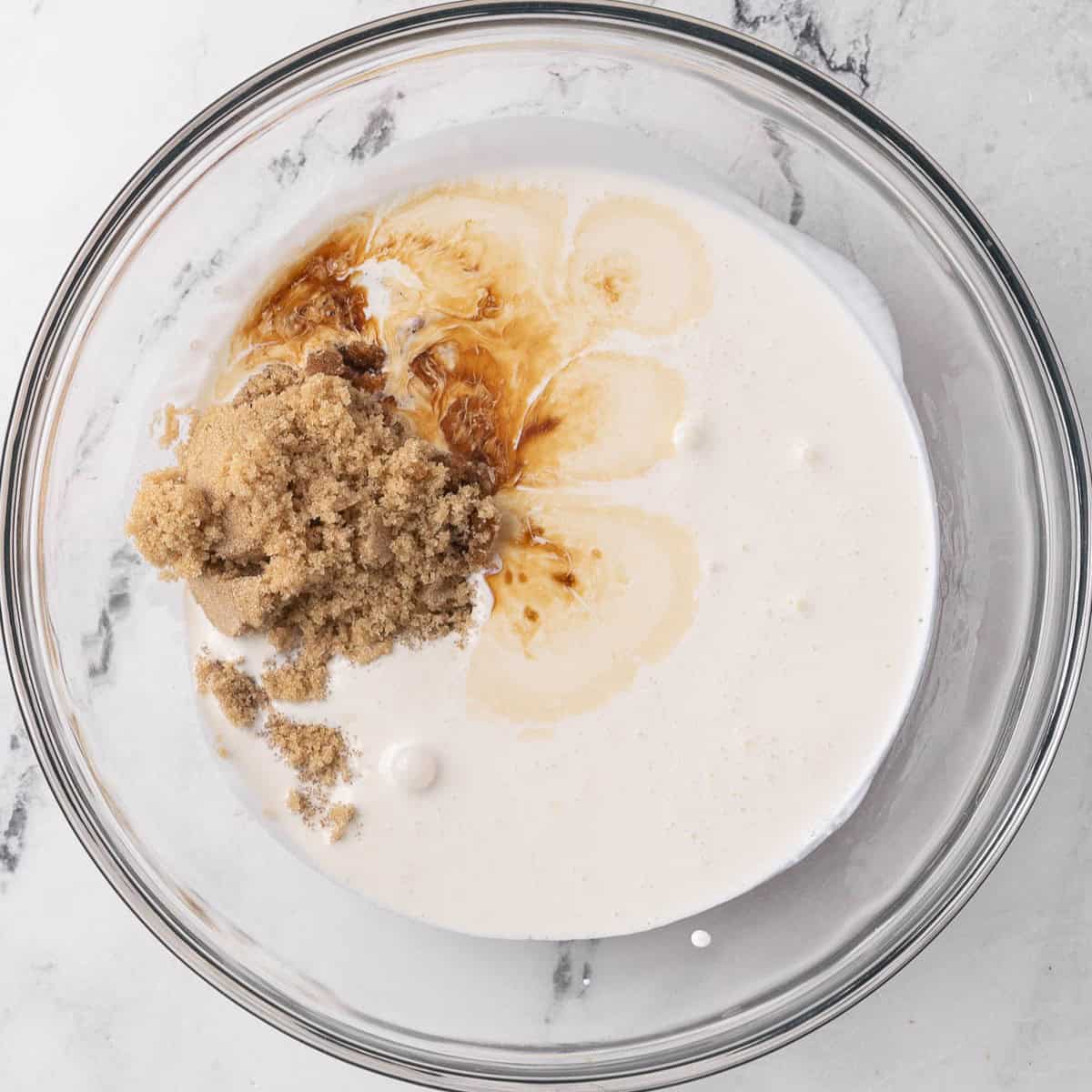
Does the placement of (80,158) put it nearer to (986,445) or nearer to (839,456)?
(839,456)

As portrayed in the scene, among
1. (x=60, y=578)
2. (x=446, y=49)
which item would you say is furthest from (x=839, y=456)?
(x=60, y=578)

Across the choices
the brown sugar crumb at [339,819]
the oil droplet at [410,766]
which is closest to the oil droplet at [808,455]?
the oil droplet at [410,766]

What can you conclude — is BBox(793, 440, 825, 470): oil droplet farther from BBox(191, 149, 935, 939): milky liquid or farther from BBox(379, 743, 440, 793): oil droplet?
BBox(379, 743, 440, 793): oil droplet

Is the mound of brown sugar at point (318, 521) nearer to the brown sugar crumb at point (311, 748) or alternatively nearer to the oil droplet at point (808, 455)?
the brown sugar crumb at point (311, 748)

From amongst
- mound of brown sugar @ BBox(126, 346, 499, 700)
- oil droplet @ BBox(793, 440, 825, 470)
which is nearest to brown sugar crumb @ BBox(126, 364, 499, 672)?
mound of brown sugar @ BBox(126, 346, 499, 700)

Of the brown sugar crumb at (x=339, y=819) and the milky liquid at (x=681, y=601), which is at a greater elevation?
the milky liquid at (x=681, y=601)

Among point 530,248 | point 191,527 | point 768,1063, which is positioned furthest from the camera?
point 768,1063
